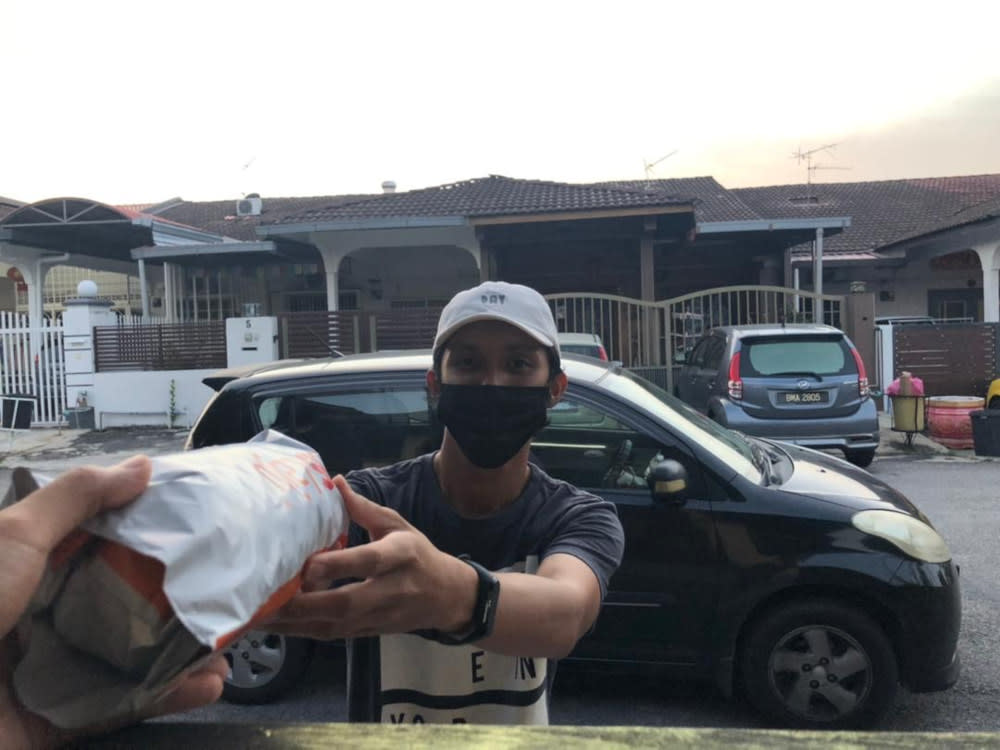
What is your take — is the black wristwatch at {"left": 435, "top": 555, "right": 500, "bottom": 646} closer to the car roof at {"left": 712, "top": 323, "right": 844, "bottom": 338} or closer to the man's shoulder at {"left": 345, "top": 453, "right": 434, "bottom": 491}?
the man's shoulder at {"left": 345, "top": 453, "right": 434, "bottom": 491}

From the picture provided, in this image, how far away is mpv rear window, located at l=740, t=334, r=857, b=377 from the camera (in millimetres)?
9133

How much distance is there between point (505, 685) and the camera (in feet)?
5.26

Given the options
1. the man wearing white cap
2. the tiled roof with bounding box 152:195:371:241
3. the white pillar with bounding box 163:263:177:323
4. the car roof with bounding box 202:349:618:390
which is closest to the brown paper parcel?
the man wearing white cap

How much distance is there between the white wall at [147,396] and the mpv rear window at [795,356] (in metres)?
9.29

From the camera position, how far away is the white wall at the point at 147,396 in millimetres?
14328

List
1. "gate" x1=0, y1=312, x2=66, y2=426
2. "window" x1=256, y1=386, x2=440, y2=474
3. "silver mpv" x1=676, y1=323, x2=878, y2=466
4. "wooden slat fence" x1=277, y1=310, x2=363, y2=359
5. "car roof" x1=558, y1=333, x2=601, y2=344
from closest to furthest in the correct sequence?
"window" x1=256, y1=386, x2=440, y2=474 → "silver mpv" x1=676, y1=323, x2=878, y2=466 → "car roof" x1=558, y1=333, x2=601, y2=344 → "wooden slat fence" x1=277, y1=310, x2=363, y2=359 → "gate" x1=0, y1=312, x2=66, y2=426

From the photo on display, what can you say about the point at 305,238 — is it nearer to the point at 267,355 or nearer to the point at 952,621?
the point at 267,355

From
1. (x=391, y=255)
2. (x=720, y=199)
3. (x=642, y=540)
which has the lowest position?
(x=642, y=540)

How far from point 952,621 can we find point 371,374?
110 inches

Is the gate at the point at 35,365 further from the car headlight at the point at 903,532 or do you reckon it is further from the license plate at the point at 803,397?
the car headlight at the point at 903,532

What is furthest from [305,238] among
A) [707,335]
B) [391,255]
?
[707,335]

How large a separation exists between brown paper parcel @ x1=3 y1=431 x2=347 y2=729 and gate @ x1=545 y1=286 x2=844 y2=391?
12.8 meters

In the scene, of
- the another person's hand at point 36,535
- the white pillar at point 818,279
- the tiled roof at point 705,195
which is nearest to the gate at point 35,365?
the tiled roof at point 705,195

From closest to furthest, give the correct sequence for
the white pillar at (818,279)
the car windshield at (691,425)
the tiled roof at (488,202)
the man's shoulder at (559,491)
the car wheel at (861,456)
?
the man's shoulder at (559,491) < the car windshield at (691,425) < the car wheel at (861,456) < the white pillar at (818,279) < the tiled roof at (488,202)
